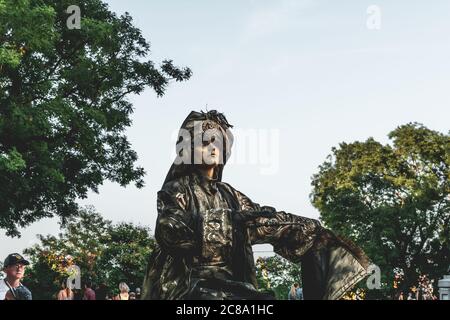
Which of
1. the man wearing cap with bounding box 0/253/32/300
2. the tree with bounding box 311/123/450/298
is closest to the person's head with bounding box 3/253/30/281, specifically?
the man wearing cap with bounding box 0/253/32/300

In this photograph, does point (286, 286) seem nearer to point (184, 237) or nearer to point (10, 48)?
point (10, 48)

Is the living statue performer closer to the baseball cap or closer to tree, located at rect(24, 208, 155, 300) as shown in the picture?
the baseball cap

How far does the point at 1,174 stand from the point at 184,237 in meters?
12.5

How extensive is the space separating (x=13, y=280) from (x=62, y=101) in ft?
38.9

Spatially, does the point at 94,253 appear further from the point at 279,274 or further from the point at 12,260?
the point at 12,260

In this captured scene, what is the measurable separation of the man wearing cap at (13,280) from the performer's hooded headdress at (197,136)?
74.4 inches

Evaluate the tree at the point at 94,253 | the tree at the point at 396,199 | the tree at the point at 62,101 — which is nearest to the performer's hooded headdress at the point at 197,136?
the tree at the point at 62,101

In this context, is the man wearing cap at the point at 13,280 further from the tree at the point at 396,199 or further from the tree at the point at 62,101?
the tree at the point at 396,199

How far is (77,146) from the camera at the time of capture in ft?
64.1

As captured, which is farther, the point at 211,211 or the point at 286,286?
the point at 286,286

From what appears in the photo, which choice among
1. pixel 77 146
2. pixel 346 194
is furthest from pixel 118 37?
pixel 346 194

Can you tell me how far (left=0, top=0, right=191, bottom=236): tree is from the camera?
16.8 meters

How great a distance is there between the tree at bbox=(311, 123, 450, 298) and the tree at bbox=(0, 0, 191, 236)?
627 inches

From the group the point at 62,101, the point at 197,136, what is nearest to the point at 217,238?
the point at 197,136
